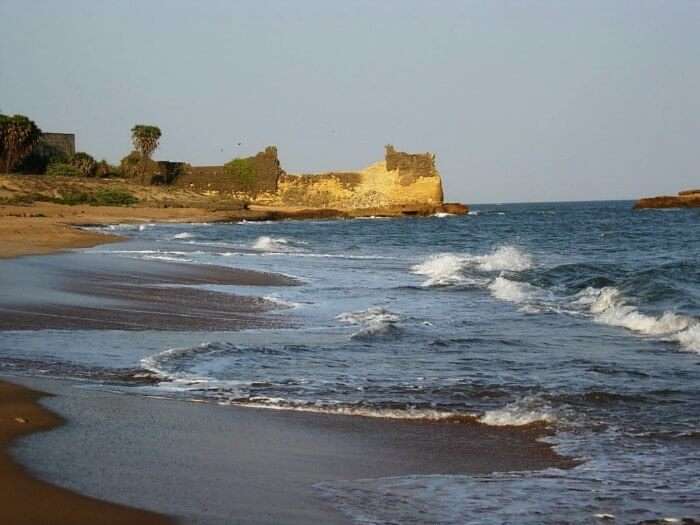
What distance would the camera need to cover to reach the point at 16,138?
5691 centimetres

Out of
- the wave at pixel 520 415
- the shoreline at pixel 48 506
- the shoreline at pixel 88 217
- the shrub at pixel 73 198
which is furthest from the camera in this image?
the shrub at pixel 73 198

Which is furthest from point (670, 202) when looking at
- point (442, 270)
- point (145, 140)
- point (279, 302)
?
point (279, 302)

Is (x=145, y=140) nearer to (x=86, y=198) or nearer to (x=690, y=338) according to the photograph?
(x=86, y=198)

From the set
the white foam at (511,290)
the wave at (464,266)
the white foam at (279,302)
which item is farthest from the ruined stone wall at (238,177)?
the white foam at (279,302)

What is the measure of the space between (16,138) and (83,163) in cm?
631

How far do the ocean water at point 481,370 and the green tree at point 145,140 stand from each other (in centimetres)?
4743

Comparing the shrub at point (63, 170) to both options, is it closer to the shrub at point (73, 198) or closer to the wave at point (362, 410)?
the shrub at point (73, 198)

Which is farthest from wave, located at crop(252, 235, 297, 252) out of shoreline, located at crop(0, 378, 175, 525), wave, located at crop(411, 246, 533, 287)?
shoreline, located at crop(0, 378, 175, 525)

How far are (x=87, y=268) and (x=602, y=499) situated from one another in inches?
545

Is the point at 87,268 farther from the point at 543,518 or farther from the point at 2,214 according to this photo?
the point at 2,214

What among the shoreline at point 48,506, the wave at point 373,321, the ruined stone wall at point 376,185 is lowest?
the wave at point 373,321

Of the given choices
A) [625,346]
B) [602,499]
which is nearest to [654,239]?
[625,346]

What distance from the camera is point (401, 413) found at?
6.74 meters

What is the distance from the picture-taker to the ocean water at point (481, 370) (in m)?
4.72
